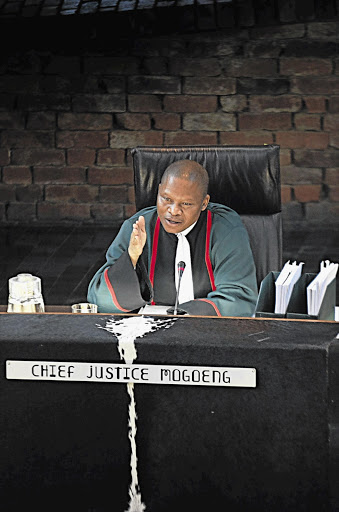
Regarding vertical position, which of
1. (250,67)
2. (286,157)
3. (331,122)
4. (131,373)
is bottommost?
(131,373)

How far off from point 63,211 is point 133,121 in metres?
0.88

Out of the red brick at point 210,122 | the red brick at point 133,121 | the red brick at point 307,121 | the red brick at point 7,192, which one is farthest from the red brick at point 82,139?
the red brick at point 307,121

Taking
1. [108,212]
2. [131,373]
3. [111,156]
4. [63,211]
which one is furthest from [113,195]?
[131,373]

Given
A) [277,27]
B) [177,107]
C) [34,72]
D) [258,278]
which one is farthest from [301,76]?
[258,278]

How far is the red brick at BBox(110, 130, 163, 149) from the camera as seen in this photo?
6375 millimetres

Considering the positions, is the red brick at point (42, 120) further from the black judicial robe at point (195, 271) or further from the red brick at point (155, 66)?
the black judicial robe at point (195, 271)

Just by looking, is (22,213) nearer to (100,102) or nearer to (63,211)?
(63,211)

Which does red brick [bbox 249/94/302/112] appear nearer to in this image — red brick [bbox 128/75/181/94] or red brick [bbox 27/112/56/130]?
red brick [bbox 128/75/181/94]

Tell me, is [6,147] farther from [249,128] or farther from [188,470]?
[188,470]

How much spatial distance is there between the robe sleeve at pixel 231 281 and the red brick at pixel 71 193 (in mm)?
3962

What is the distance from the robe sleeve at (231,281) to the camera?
237 centimetres

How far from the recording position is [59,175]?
6.49 m

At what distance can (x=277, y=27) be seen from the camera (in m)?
6.14

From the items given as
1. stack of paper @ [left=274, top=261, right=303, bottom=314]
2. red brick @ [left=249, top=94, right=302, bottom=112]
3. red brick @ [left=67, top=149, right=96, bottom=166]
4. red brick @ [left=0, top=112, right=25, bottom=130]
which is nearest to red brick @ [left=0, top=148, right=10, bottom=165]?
red brick @ [left=0, top=112, right=25, bottom=130]
